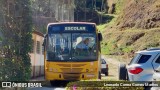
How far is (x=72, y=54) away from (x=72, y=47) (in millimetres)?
349

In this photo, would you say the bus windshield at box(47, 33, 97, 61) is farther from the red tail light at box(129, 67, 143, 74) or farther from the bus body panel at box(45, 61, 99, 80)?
the red tail light at box(129, 67, 143, 74)

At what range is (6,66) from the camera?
13578mm

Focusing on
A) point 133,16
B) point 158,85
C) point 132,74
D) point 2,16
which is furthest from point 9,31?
point 133,16

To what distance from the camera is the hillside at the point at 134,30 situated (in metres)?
47.9

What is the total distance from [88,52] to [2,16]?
6.80 metres

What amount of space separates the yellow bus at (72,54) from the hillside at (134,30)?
84.3 feet

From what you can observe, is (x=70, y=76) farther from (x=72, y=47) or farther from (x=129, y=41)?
(x=129, y=41)

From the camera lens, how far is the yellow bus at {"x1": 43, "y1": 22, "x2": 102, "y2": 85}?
1956 centimetres

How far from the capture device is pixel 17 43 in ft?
46.9

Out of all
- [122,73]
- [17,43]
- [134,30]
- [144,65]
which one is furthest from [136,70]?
[134,30]

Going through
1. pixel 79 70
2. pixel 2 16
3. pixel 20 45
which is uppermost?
pixel 2 16

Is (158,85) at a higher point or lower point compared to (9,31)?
lower

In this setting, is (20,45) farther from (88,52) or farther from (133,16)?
(133,16)

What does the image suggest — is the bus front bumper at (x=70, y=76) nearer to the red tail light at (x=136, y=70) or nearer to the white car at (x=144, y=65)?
the white car at (x=144, y=65)
